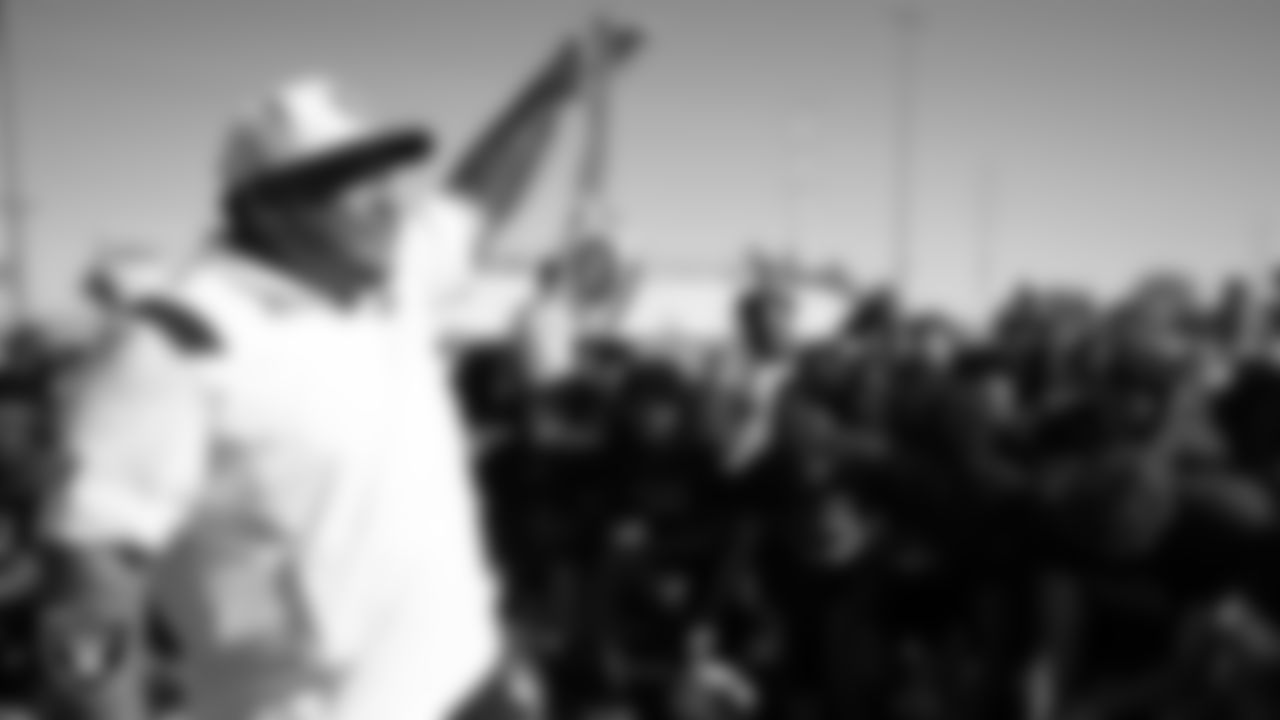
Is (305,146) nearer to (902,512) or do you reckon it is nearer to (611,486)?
(902,512)

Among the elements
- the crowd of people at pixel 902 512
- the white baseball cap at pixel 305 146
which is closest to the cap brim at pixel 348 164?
the white baseball cap at pixel 305 146

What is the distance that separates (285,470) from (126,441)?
7.5 inches

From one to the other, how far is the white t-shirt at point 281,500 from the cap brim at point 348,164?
0.10 metres

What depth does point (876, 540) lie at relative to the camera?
197 inches

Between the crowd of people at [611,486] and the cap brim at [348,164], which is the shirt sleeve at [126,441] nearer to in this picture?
the crowd of people at [611,486]

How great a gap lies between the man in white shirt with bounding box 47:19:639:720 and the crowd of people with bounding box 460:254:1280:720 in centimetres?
277

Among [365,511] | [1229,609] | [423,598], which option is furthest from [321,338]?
[1229,609]

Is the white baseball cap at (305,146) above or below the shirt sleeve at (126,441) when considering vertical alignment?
above

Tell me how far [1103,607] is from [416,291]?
9.64 feet

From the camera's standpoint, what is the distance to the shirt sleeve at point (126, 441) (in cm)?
153

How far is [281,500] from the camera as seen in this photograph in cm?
167

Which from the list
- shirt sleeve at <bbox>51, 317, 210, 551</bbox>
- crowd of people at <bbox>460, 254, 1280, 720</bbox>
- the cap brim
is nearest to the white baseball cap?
the cap brim

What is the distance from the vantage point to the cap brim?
5.96 ft

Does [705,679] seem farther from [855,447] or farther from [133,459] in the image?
[133,459]
